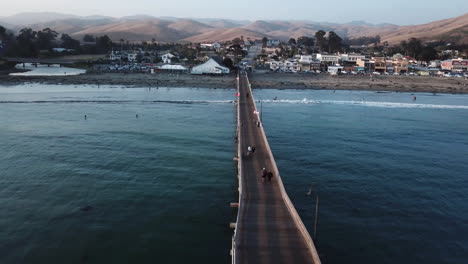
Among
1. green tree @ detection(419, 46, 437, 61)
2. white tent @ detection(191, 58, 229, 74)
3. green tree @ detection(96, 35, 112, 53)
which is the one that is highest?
green tree @ detection(96, 35, 112, 53)

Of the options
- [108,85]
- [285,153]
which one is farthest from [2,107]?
[285,153]

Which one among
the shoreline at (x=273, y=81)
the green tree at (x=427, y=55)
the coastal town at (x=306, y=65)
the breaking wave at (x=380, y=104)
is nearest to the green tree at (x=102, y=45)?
the coastal town at (x=306, y=65)

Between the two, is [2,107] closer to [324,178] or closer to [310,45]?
[324,178]

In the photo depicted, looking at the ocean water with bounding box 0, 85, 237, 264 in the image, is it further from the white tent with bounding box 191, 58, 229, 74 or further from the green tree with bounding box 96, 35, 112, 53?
the green tree with bounding box 96, 35, 112, 53

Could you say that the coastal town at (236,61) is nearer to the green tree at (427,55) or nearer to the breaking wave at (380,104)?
the green tree at (427,55)

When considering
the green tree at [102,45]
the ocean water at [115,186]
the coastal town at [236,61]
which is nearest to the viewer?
the ocean water at [115,186]

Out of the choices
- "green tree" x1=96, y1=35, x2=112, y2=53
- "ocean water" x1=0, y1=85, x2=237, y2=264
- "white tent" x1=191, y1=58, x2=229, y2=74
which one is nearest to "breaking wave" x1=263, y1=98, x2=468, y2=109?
"ocean water" x1=0, y1=85, x2=237, y2=264
